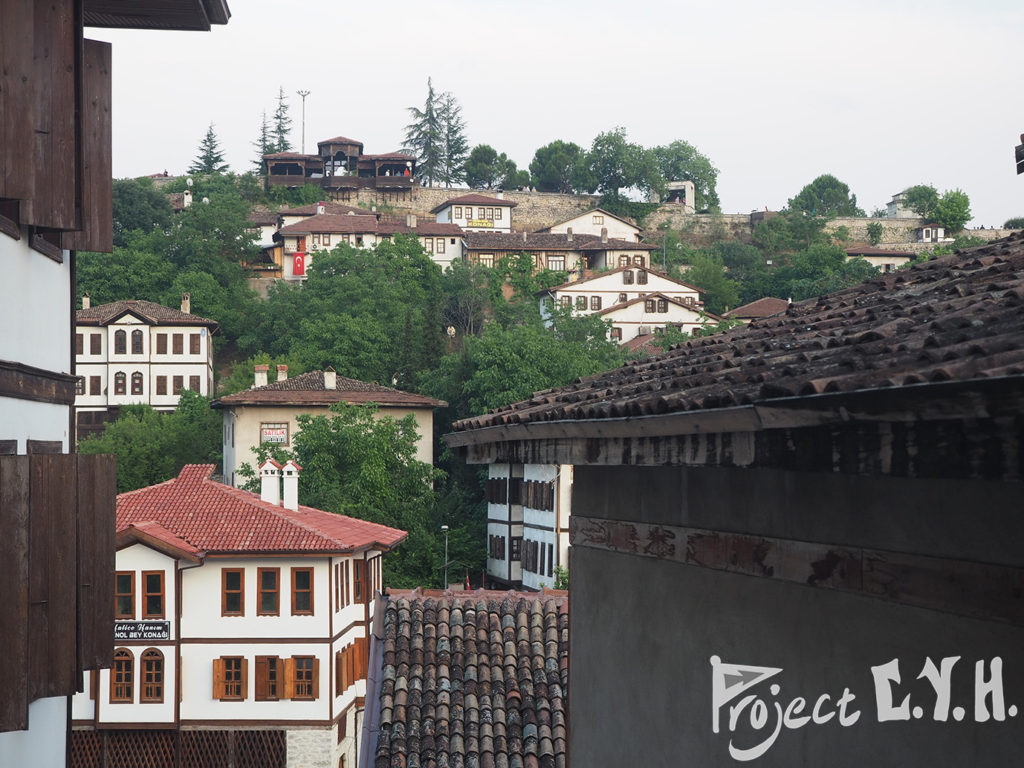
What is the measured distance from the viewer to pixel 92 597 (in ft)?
29.2

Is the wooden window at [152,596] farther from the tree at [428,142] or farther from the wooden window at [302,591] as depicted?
the tree at [428,142]

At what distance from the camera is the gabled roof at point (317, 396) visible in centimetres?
5744

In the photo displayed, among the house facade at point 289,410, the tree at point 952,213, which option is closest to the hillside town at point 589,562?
the house facade at point 289,410

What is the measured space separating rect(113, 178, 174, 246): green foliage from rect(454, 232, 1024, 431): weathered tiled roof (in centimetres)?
9003

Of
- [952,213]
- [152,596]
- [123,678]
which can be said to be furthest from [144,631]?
[952,213]

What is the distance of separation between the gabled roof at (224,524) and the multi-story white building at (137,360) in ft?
116

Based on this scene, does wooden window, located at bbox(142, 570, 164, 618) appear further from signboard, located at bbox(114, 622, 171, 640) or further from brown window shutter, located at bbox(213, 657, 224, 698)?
brown window shutter, located at bbox(213, 657, 224, 698)

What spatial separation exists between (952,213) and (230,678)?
3735 inches

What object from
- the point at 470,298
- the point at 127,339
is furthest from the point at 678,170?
the point at 127,339

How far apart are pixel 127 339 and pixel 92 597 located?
65360 millimetres

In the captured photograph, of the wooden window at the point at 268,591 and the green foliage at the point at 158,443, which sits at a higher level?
the green foliage at the point at 158,443

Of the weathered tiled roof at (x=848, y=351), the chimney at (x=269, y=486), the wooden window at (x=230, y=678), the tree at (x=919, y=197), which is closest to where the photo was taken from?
the weathered tiled roof at (x=848, y=351)

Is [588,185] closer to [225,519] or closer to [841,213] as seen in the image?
[841,213]

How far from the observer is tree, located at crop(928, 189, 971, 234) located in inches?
4407
